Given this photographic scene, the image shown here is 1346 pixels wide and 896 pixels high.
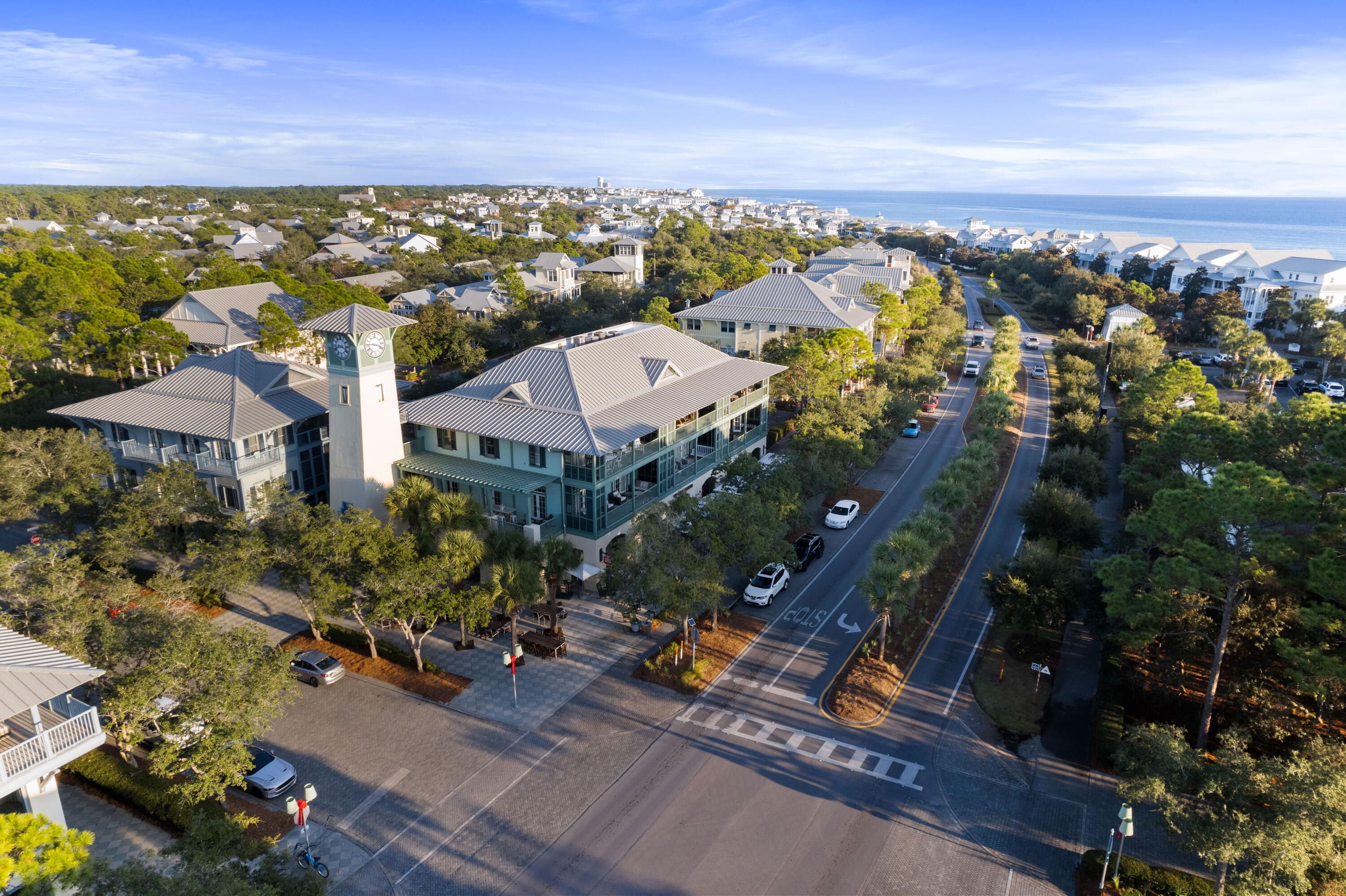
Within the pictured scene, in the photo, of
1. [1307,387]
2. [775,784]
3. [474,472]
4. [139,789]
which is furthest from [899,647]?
[1307,387]

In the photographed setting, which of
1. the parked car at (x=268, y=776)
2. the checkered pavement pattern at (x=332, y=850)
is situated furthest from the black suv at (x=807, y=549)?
the parked car at (x=268, y=776)

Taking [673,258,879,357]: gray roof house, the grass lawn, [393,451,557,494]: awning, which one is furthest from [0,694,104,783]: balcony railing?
[673,258,879,357]: gray roof house

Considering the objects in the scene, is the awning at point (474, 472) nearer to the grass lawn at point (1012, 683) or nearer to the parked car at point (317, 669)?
the parked car at point (317, 669)

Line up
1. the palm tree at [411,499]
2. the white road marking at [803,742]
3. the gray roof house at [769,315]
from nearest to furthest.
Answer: the white road marking at [803,742] → the palm tree at [411,499] → the gray roof house at [769,315]

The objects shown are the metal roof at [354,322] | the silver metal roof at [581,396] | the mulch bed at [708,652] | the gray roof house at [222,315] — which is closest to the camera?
the mulch bed at [708,652]

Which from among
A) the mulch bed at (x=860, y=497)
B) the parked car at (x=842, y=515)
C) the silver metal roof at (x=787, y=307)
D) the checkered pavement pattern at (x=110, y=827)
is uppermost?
the silver metal roof at (x=787, y=307)

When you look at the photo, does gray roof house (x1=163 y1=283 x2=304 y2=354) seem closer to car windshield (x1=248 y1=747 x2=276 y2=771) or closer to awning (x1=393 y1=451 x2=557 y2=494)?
awning (x1=393 y1=451 x2=557 y2=494)
